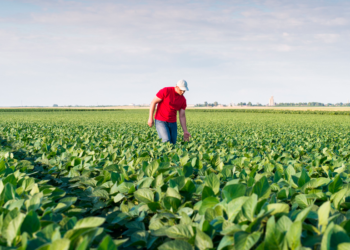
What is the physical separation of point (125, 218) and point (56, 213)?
18.6 inches

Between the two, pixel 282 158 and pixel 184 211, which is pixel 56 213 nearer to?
pixel 184 211

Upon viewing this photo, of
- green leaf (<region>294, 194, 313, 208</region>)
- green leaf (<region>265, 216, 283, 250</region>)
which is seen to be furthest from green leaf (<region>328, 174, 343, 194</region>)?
green leaf (<region>265, 216, 283, 250</region>)

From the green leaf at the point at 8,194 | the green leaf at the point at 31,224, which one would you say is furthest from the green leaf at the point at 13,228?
the green leaf at the point at 8,194

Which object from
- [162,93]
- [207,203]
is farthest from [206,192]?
[162,93]

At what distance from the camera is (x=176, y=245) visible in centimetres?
132

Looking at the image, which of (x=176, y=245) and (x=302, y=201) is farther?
(x=302, y=201)

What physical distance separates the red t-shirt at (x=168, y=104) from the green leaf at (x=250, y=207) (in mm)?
5942

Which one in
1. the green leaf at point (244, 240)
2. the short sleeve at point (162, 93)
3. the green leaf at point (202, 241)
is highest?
the short sleeve at point (162, 93)

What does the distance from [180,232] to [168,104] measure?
5.98 m

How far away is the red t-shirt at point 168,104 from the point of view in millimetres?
7184

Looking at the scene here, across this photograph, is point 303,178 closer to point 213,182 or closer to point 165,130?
point 213,182

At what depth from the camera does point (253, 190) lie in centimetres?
171

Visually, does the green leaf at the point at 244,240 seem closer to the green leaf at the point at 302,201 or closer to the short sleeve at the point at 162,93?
the green leaf at the point at 302,201

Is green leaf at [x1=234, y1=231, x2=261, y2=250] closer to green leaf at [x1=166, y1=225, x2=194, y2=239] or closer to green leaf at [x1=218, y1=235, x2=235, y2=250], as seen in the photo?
green leaf at [x1=218, y1=235, x2=235, y2=250]
